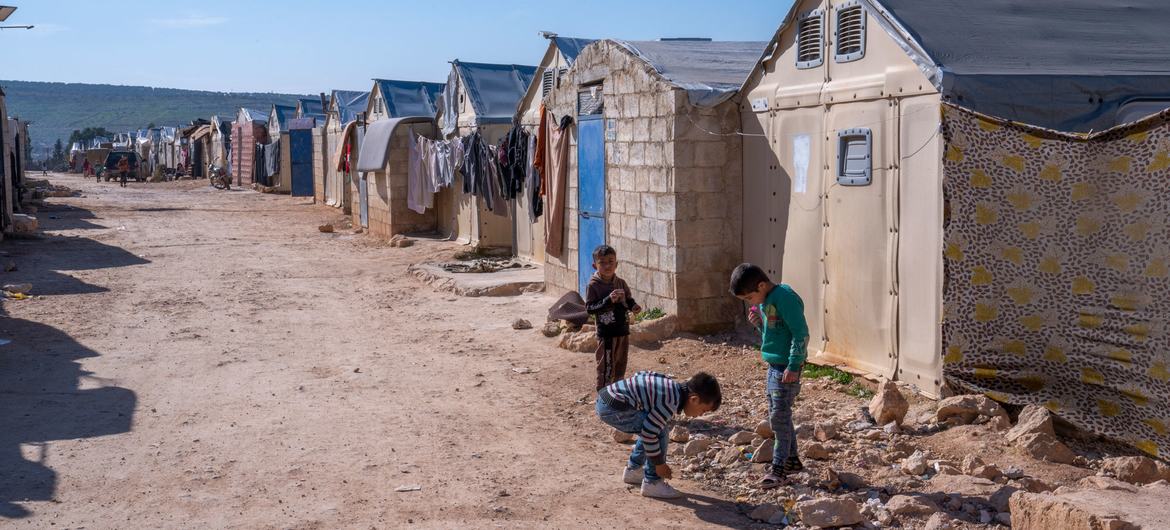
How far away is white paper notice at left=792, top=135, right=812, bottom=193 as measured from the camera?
789 cm

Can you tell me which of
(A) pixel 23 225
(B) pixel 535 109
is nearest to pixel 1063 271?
(B) pixel 535 109

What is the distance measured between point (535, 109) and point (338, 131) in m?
14.3

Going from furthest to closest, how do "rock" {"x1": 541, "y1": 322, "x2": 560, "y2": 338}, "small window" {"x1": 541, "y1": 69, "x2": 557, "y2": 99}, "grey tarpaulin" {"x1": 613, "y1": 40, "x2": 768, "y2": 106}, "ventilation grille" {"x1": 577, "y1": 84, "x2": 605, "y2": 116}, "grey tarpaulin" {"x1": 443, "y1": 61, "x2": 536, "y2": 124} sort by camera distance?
"grey tarpaulin" {"x1": 443, "y1": 61, "x2": 536, "y2": 124} → "small window" {"x1": 541, "y1": 69, "x2": 557, "y2": 99} → "ventilation grille" {"x1": 577, "y1": 84, "x2": 605, "y2": 116} → "rock" {"x1": 541, "y1": 322, "x2": 560, "y2": 338} → "grey tarpaulin" {"x1": 613, "y1": 40, "x2": 768, "y2": 106}

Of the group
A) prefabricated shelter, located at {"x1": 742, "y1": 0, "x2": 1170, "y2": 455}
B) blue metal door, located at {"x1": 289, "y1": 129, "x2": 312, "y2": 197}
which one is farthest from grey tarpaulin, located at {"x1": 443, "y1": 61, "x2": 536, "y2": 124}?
blue metal door, located at {"x1": 289, "y1": 129, "x2": 312, "y2": 197}

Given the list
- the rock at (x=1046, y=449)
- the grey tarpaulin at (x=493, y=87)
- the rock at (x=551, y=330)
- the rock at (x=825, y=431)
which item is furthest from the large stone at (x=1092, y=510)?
the grey tarpaulin at (x=493, y=87)

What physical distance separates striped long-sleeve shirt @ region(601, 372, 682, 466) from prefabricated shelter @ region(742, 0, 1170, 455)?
2.16 meters

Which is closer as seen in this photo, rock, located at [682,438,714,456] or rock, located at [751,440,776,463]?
rock, located at [751,440,776,463]

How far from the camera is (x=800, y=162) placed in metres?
7.97

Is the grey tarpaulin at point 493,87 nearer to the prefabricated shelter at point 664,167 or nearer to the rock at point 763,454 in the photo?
the prefabricated shelter at point 664,167

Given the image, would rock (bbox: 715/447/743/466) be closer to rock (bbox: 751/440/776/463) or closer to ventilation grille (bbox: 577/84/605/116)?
rock (bbox: 751/440/776/463)

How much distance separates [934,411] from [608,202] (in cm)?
480

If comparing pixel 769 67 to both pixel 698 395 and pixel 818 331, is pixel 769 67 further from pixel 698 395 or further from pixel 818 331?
pixel 698 395

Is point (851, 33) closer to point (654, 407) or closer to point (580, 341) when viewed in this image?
point (580, 341)

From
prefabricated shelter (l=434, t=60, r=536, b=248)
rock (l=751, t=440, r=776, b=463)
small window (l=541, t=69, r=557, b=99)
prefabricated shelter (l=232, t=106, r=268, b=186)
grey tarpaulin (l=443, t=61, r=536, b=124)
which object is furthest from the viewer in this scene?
prefabricated shelter (l=232, t=106, r=268, b=186)
